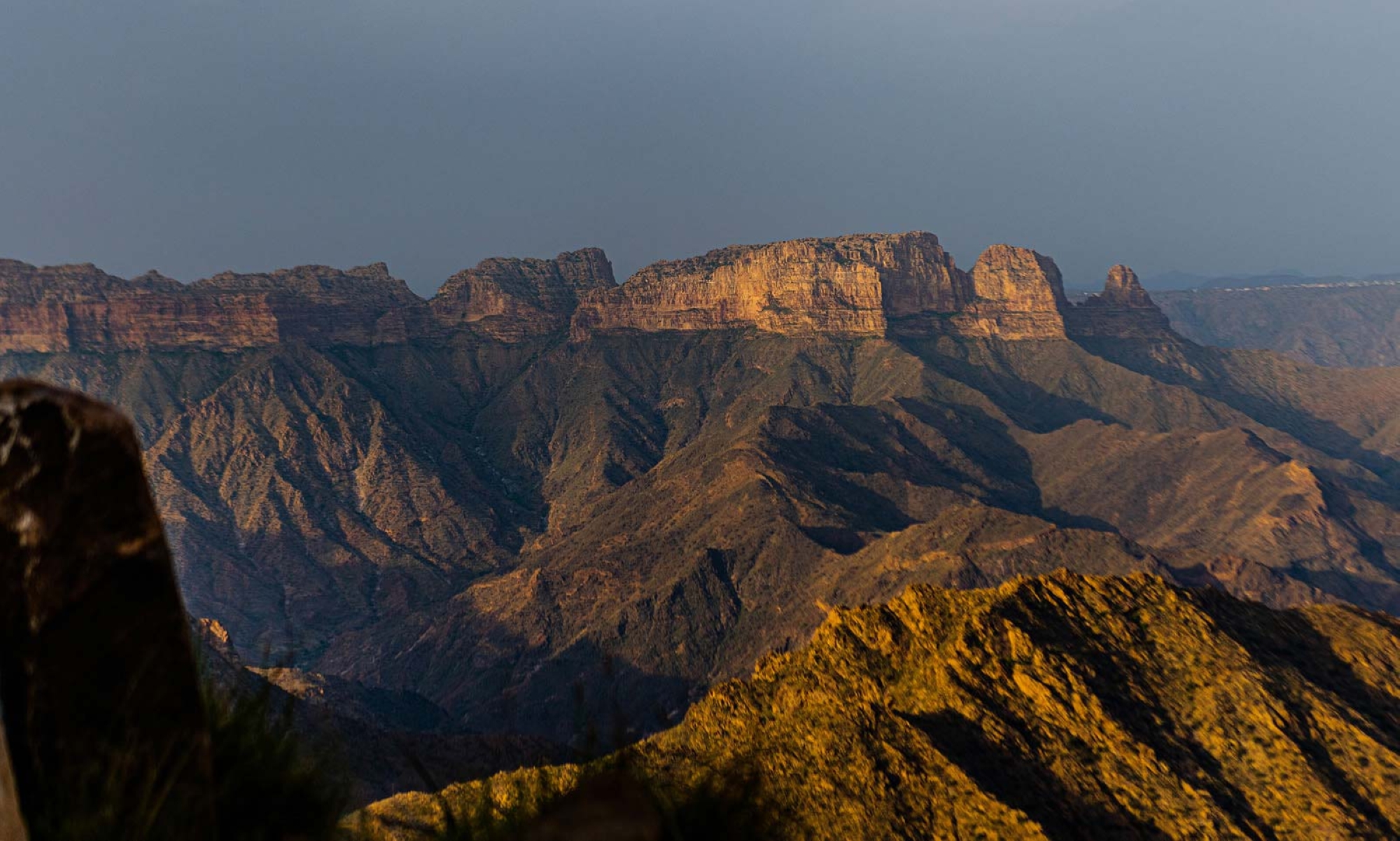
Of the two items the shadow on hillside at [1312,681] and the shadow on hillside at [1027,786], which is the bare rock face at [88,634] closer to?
the shadow on hillside at [1027,786]

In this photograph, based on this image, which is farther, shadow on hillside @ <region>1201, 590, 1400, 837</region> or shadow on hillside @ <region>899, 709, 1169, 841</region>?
shadow on hillside @ <region>1201, 590, 1400, 837</region>

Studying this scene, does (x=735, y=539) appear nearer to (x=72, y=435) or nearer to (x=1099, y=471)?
(x=1099, y=471)

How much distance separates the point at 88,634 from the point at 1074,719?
34246 mm

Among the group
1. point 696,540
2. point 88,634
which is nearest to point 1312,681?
point 88,634

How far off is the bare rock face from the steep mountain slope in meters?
19.6

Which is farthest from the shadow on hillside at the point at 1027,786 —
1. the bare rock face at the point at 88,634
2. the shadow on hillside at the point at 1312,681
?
the bare rock face at the point at 88,634

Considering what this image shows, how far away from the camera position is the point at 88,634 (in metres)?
5.55

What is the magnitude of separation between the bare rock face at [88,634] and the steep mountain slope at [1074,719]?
64.2 feet

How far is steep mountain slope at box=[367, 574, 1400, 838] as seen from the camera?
28125 mm

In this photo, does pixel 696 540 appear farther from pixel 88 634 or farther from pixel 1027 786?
pixel 88 634

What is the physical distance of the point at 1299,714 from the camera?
3350 centimetres

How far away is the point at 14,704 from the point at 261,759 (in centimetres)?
176

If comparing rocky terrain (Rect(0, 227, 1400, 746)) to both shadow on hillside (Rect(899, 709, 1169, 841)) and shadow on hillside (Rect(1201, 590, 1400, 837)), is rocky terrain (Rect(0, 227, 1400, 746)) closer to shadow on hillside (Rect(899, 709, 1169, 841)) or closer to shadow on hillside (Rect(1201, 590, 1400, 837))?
shadow on hillside (Rect(899, 709, 1169, 841))

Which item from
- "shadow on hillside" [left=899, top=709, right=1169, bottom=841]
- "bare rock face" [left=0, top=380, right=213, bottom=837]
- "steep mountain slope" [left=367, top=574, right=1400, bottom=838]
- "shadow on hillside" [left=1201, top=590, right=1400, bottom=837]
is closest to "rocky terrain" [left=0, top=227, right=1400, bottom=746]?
"steep mountain slope" [left=367, top=574, right=1400, bottom=838]
